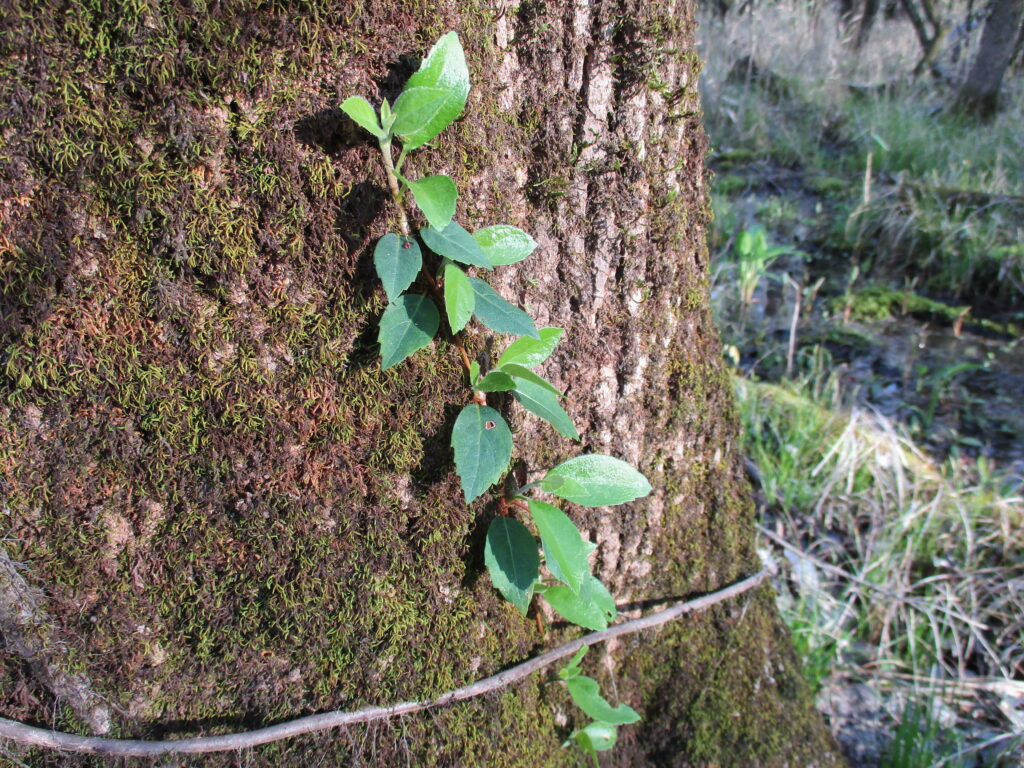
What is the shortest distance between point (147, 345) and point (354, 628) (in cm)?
48

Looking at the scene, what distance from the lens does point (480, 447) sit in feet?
2.79

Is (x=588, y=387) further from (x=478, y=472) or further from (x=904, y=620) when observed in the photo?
(x=904, y=620)

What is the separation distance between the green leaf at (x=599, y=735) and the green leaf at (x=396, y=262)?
2.78 feet

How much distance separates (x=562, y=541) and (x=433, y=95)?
0.62m

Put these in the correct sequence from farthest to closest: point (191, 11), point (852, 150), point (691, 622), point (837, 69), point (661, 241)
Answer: point (837, 69), point (852, 150), point (691, 622), point (661, 241), point (191, 11)

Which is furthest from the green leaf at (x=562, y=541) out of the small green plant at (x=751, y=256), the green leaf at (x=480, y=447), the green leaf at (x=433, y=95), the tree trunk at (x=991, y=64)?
the tree trunk at (x=991, y=64)

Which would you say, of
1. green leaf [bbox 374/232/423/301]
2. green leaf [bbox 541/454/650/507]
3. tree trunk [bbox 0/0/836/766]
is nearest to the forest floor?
green leaf [bbox 541/454/650/507]

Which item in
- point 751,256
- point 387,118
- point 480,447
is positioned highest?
point 387,118

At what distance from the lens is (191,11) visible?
67 centimetres

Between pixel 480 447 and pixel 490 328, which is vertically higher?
pixel 490 328

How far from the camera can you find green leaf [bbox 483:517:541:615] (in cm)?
94

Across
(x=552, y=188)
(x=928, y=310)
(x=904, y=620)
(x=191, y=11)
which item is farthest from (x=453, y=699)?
(x=928, y=310)

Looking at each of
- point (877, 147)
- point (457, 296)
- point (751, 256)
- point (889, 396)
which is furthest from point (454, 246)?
point (877, 147)

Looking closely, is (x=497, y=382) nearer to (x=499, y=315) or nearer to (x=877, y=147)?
(x=499, y=315)
